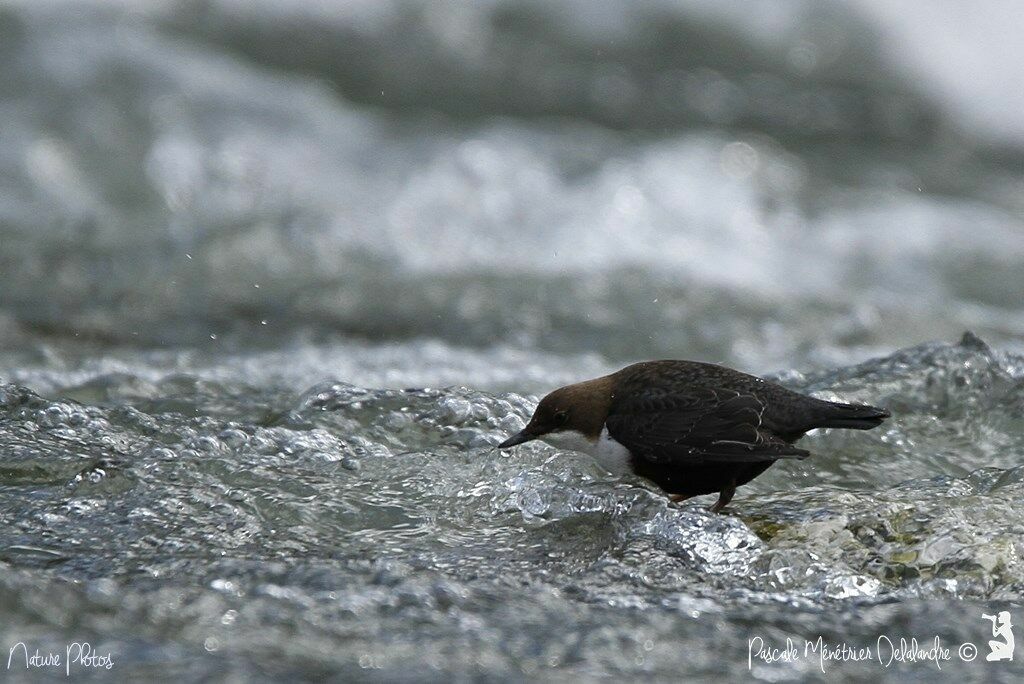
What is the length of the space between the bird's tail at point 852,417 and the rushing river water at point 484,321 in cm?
25

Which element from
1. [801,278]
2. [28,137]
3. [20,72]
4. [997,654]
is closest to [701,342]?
[801,278]

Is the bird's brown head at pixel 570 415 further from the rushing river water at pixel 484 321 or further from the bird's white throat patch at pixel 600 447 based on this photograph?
the rushing river water at pixel 484 321

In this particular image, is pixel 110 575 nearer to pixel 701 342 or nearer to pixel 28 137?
pixel 701 342

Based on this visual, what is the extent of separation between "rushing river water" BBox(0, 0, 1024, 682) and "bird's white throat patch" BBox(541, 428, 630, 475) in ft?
0.23

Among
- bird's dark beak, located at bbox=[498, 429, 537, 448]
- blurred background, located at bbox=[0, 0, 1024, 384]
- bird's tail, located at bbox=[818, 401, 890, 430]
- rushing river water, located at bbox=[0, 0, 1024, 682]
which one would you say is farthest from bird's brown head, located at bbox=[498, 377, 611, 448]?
blurred background, located at bbox=[0, 0, 1024, 384]

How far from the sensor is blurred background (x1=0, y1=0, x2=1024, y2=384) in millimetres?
7410

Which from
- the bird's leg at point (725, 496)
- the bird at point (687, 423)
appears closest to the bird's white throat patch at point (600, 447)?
the bird at point (687, 423)

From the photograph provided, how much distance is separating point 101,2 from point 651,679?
31.8 ft

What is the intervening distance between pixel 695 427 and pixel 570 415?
46 centimetres

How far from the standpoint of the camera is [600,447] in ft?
13.7

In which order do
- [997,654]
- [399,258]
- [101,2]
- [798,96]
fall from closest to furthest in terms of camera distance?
1. [997,654]
2. [399,258]
3. [101,2]
4. [798,96]

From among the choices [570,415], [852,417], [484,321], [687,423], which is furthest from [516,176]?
[852,417]

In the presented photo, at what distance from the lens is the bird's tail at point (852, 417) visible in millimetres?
3768

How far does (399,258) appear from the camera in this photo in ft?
27.3
